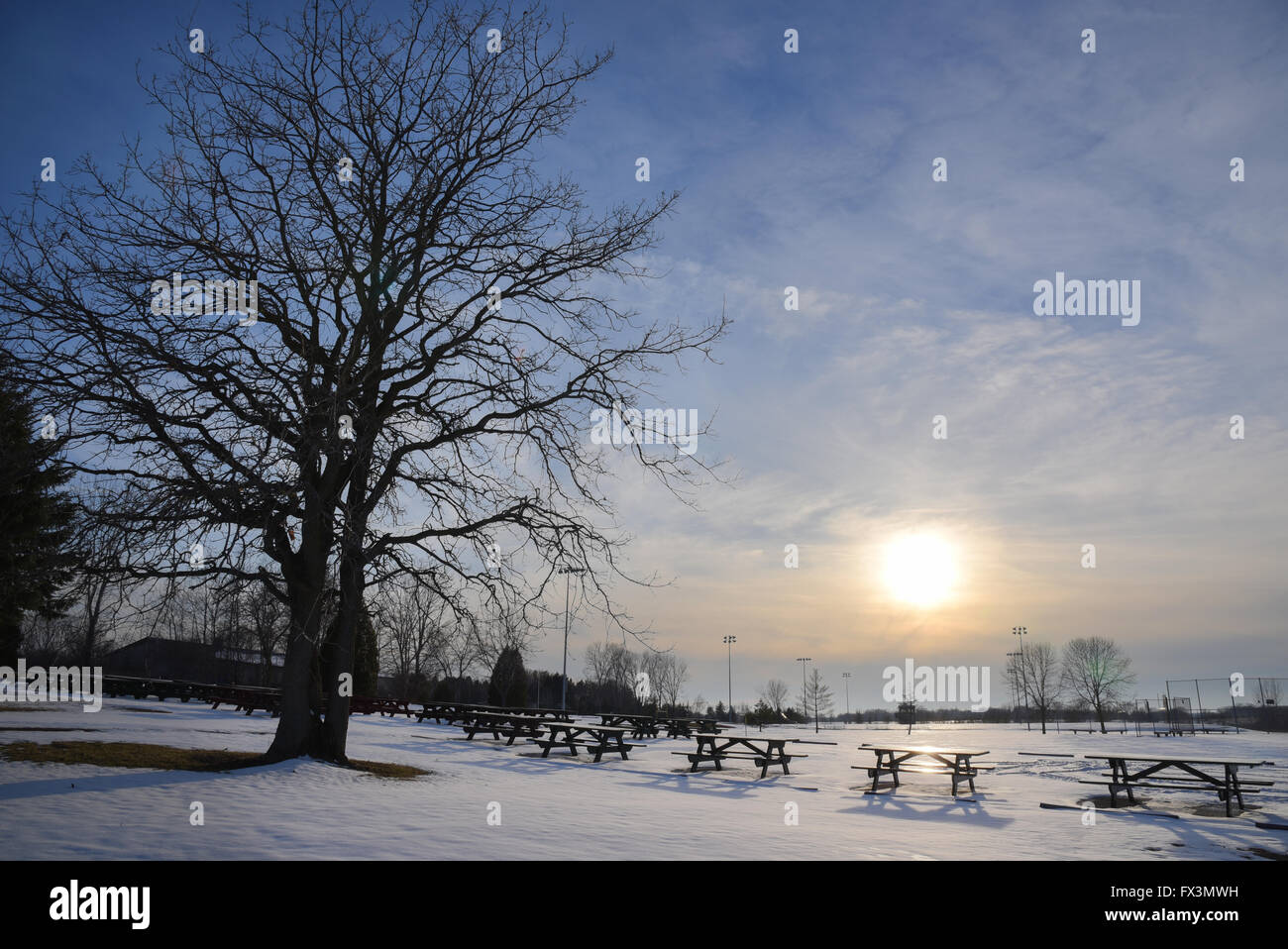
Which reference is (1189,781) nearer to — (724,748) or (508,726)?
(724,748)

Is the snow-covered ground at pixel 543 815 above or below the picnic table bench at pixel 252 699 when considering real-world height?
above

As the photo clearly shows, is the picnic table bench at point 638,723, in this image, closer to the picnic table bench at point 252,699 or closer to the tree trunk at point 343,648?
the picnic table bench at point 252,699

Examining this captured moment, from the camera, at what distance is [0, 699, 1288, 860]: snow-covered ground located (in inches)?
269

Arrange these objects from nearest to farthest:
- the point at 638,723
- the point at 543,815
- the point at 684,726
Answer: the point at 543,815, the point at 638,723, the point at 684,726

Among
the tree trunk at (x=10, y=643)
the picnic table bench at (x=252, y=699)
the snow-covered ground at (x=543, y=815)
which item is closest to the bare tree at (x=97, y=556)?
the snow-covered ground at (x=543, y=815)

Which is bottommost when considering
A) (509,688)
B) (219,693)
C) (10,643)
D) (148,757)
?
(509,688)

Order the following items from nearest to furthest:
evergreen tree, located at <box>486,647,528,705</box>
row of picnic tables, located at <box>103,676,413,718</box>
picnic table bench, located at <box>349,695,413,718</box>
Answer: row of picnic tables, located at <box>103,676,413,718</box> < picnic table bench, located at <box>349,695,413,718</box> < evergreen tree, located at <box>486,647,528,705</box>

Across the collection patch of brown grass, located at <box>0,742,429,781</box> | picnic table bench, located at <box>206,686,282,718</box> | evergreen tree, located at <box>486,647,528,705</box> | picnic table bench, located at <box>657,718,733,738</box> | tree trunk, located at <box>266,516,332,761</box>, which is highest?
tree trunk, located at <box>266,516,332,761</box>

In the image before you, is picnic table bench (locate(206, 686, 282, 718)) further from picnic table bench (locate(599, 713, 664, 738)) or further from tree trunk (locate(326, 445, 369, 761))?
tree trunk (locate(326, 445, 369, 761))

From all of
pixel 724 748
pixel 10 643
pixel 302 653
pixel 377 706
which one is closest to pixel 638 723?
pixel 724 748

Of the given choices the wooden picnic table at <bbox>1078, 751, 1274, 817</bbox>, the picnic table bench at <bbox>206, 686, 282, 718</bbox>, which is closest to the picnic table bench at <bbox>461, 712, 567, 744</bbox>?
the picnic table bench at <bbox>206, 686, 282, 718</bbox>

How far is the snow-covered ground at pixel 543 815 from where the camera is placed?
22.4 ft

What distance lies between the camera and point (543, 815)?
9328 millimetres
